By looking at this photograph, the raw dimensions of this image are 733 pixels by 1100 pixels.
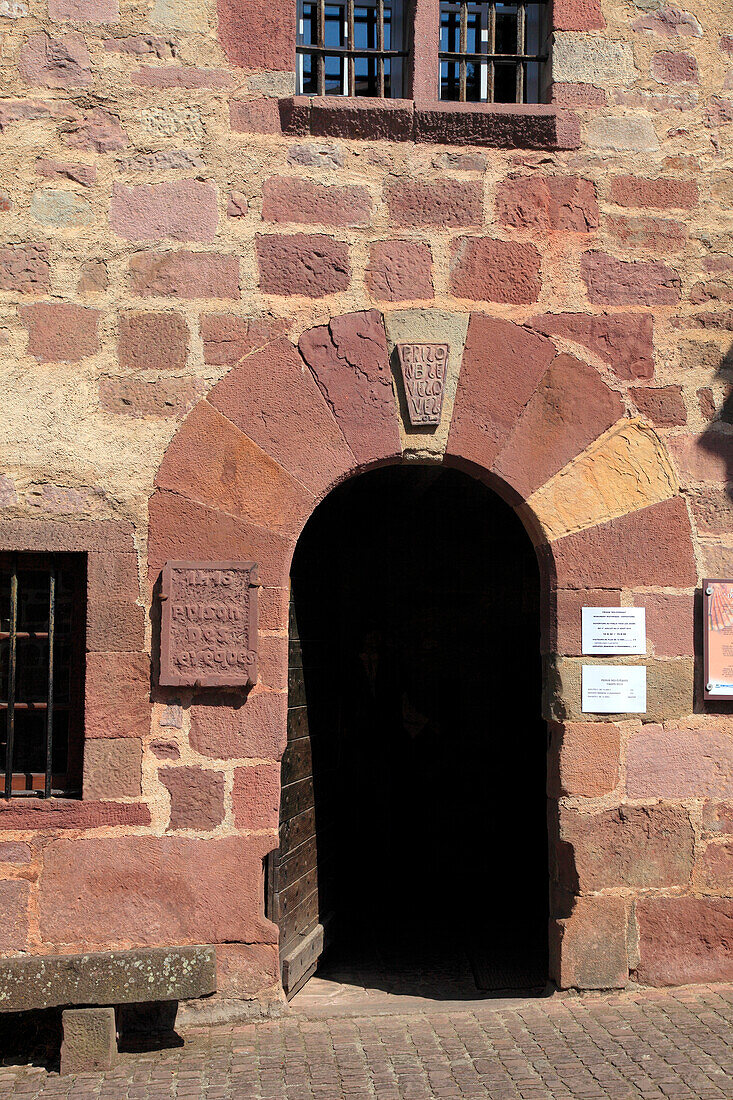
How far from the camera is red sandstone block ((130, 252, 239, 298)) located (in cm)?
419

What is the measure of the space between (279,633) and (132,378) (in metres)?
1.15

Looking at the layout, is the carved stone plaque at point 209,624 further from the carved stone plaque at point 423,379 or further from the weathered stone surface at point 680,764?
the weathered stone surface at point 680,764

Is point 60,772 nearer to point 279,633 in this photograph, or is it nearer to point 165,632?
point 165,632

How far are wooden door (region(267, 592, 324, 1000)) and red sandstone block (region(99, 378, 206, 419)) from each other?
3.26ft

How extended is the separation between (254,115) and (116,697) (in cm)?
237

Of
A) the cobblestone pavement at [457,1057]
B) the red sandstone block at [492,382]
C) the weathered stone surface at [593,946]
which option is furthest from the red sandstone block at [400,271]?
the cobblestone pavement at [457,1057]

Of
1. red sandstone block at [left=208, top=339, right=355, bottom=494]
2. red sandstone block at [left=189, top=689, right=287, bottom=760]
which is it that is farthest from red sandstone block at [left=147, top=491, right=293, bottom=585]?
red sandstone block at [left=189, top=689, right=287, bottom=760]

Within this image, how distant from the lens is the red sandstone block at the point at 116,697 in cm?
399

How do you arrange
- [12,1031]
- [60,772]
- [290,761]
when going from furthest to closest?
[290,761] < [60,772] < [12,1031]

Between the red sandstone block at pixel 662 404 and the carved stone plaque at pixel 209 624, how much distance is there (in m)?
A: 1.72

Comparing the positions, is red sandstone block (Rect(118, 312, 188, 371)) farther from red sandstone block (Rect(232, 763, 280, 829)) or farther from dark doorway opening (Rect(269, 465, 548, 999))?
dark doorway opening (Rect(269, 465, 548, 999))

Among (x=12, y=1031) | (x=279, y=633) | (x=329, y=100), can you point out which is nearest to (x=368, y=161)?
(x=329, y=100)

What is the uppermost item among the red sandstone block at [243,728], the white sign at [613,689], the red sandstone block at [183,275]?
the red sandstone block at [183,275]

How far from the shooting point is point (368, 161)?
432cm
